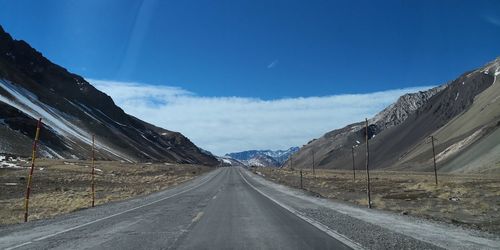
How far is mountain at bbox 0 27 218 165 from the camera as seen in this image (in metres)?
107

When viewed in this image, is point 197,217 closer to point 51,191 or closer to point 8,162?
point 51,191

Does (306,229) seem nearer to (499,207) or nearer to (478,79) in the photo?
(499,207)

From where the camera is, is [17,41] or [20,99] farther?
[17,41]

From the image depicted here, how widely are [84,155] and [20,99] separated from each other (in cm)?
3161

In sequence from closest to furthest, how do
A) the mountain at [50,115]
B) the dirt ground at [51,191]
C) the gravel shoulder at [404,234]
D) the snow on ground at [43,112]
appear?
the gravel shoulder at [404,234] → the dirt ground at [51,191] → the mountain at [50,115] → the snow on ground at [43,112]

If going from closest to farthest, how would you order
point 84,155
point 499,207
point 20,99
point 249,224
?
point 249,224
point 499,207
point 84,155
point 20,99

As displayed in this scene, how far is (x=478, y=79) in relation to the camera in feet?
514

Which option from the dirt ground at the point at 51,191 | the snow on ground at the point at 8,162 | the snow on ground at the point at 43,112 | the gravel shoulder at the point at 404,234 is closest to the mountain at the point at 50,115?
→ the snow on ground at the point at 43,112

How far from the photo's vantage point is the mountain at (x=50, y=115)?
107188 millimetres

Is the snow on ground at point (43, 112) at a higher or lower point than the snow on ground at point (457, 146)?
higher

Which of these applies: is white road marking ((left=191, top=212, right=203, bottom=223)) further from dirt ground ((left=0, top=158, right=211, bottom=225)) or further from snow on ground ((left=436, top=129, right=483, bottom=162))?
snow on ground ((left=436, top=129, right=483, bottom=162))

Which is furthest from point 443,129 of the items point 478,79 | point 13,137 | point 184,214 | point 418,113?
point 184,214

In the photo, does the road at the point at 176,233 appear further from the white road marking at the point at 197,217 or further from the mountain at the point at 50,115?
the mountain at the point at 50,115

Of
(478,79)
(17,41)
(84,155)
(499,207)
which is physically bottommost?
(499,207)
